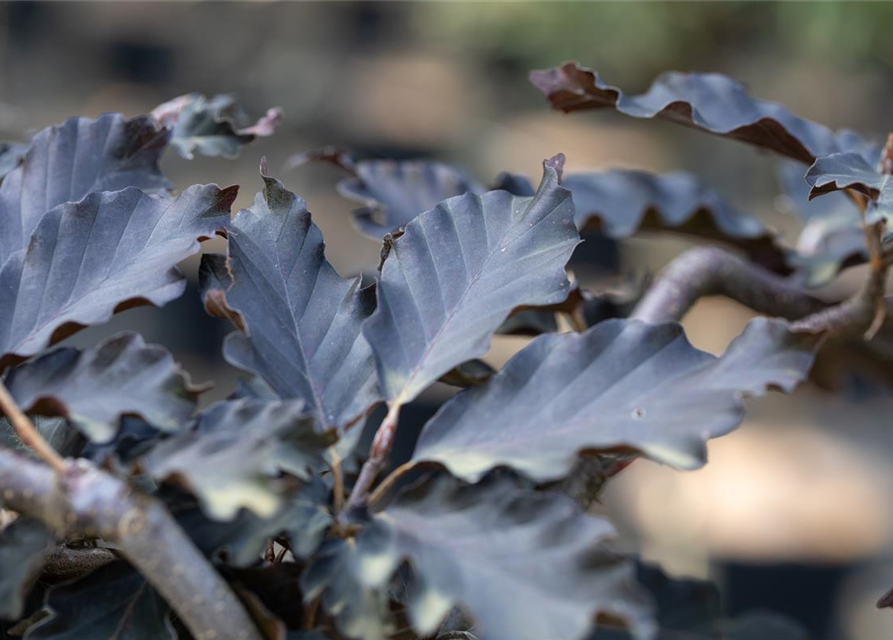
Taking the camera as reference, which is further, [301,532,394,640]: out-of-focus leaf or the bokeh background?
the bokeh background

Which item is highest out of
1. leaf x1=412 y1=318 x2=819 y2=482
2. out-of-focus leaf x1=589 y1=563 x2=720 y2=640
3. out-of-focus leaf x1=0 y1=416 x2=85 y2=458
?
leaf x1=412 y1=318 x2=819 y2=482

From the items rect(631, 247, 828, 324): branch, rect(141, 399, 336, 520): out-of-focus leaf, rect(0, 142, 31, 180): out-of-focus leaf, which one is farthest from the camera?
rect(631, 247, 828, 324): branch

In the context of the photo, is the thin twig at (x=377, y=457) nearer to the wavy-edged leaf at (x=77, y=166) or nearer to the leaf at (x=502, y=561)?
the leaf at (x=502, y=561)

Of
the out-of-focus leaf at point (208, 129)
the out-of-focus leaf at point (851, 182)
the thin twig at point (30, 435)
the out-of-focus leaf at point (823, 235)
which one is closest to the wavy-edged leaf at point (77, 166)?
the out-of-focus leaf at point (208, 129)

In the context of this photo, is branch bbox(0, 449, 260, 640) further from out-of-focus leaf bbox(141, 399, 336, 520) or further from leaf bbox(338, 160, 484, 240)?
leaf bbox(338, 160, 484, 240)

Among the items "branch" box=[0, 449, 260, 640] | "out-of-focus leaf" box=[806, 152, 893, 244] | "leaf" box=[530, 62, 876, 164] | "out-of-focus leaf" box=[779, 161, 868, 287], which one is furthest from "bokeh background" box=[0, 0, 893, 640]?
"branch" box=[0, 449, 260, 640]

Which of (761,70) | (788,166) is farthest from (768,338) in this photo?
(761,70)

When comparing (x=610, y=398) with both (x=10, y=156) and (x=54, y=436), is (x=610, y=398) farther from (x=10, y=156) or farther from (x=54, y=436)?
(x=10, y=156)
